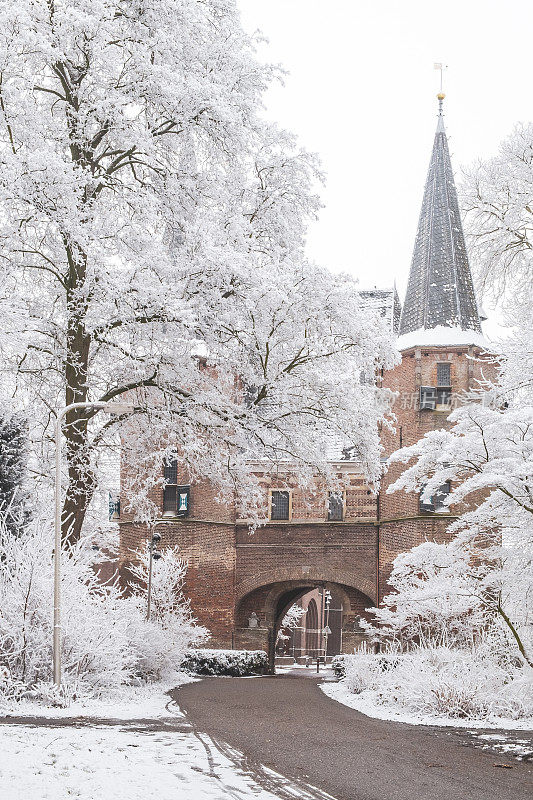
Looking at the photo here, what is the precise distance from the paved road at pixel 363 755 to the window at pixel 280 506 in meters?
21.7

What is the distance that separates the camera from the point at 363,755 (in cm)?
902

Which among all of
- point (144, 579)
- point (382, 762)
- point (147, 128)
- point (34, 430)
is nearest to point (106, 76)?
point (147, 128)

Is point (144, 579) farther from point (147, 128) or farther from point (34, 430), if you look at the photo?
point (147, 128)

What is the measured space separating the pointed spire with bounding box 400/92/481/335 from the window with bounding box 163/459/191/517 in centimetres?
1125

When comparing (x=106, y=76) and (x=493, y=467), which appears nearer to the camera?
(x=493, y=467)

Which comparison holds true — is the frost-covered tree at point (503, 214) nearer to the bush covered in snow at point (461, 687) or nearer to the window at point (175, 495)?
the bush covered in snow at point (461, 687)

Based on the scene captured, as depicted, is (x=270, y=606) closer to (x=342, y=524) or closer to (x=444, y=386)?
(x=342, y=524)

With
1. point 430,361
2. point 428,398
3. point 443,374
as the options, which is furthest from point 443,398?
point 430,361

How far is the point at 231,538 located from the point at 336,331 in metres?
22.1

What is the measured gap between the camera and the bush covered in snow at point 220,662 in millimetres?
30422

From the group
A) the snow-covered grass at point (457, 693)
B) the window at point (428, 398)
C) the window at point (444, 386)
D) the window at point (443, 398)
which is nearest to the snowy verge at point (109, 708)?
the snow-covered grass at point (457, 693)

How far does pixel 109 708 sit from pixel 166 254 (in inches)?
281

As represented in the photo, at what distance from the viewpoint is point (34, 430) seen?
18359mm

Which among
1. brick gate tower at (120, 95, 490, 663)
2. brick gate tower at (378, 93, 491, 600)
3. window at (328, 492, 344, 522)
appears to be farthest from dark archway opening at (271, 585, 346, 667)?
brick gate tower at (378, 93, 491, 600)
